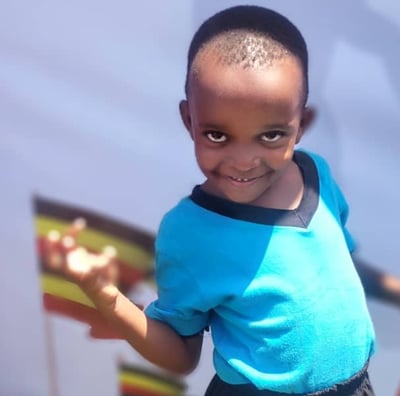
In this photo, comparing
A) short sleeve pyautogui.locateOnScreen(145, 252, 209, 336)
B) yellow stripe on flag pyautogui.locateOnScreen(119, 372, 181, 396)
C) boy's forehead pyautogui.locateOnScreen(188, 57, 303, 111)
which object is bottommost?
yellow stripe on flag pyautogui.locateOnScreen(119, 372, 181, 396)

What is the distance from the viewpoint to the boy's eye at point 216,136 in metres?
1.20

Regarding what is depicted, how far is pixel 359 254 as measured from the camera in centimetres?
177

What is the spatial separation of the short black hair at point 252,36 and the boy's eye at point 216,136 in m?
0.09

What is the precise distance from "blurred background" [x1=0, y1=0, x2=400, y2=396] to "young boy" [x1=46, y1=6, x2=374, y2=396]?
1.18ft

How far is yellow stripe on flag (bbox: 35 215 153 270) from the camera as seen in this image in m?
1.84

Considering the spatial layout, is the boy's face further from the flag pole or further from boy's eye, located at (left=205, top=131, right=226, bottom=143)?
the flag pole

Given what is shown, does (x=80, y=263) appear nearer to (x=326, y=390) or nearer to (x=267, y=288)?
(x=267, y=288)

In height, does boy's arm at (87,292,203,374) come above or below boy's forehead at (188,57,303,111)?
below

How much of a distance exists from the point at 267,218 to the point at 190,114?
0.17m

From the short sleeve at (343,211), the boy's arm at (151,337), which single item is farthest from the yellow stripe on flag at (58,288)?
the short sleeve at (343,211)

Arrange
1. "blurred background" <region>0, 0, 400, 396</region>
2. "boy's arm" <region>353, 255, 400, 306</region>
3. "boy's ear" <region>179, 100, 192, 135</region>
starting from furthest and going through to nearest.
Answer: "boy's arm" <region>353, 255, 400, 306</region>, "blurred background" <region>0, 0, 400, 396</region>, "boy's ear" <region>179, 100, 192, 135</region>

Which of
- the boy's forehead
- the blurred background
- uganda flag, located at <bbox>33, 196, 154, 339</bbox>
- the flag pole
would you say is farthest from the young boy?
the flag pole

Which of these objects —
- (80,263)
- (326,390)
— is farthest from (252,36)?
(326,390)

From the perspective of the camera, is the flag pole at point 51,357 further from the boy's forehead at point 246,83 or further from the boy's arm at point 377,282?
the boy's forehead at point 246,83
